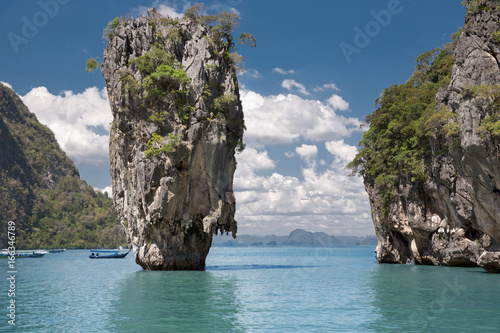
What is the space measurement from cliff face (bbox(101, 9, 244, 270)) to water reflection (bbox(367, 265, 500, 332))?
13489 mm

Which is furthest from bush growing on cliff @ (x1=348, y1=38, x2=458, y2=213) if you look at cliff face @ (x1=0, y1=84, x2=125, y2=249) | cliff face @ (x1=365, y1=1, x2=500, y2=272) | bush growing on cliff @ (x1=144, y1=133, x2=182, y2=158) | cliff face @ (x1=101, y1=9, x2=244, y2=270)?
cliff face @ (x1=0, y1=84, x2=125, y2=249)

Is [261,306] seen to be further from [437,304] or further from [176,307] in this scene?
[437,304]

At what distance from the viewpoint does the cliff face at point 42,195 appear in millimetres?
115938

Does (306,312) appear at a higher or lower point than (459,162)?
lower

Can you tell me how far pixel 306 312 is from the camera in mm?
15945

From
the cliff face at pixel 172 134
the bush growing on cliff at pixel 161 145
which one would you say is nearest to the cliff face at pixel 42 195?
the cliff face at pixel 172 134

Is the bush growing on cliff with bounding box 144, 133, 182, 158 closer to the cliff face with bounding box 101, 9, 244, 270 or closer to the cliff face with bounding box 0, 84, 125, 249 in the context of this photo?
the cliff face with bounding box 101, 9, 244, 270

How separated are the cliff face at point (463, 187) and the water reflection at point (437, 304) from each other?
370cm

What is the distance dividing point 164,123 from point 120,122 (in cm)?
403

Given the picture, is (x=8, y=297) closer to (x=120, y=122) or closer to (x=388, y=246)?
(x=120, y=122)

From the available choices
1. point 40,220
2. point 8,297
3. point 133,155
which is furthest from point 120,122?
point 40,220

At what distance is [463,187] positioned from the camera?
27.5m

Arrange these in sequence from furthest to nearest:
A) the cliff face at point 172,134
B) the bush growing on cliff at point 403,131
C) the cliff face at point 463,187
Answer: the bush growing on cliff at point 403,131 → the cliff face at point 172,134 → the cliff face at point 463,187

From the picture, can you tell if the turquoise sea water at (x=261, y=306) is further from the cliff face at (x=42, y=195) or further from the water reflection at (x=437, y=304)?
the cliff face at (x=42, y=195)
